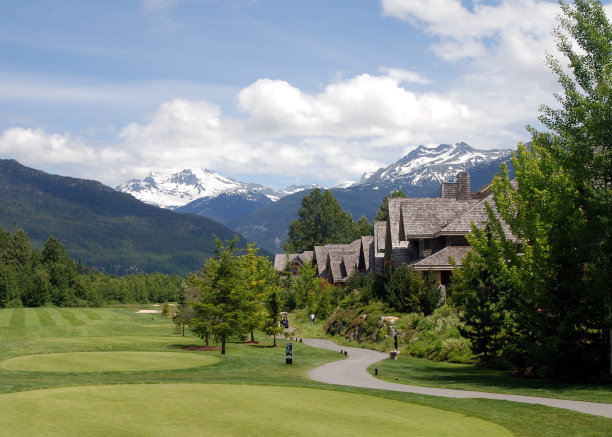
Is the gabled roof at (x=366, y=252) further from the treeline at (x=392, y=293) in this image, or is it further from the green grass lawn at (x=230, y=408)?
the green grass lawn at (x=230, y=408)

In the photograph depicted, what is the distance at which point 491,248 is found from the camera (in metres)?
27.9

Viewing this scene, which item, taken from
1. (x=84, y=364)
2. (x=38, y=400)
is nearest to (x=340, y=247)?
(x=84, y=364)

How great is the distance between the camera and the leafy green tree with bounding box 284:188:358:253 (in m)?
132

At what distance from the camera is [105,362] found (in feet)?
94.6

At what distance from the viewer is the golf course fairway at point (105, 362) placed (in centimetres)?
2664

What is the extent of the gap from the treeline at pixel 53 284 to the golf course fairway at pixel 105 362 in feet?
143

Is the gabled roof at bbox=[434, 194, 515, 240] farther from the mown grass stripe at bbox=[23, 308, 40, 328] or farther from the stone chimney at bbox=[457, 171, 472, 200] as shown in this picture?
the mown grass stripe at bbox=[23, 308, 40, 328]

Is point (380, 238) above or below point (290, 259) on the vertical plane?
above

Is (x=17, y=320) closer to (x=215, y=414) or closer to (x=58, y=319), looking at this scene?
(x=58, y=319)

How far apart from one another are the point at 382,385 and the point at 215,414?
31.6ft

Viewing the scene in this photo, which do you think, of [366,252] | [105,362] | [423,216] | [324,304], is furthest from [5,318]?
[423,216]

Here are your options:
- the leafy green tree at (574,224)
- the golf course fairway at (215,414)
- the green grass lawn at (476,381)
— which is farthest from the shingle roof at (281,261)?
the golf course fairway at (215,414)

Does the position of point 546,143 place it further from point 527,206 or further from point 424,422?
point 424,422

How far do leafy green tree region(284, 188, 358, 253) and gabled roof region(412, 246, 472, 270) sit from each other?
3422 inches
